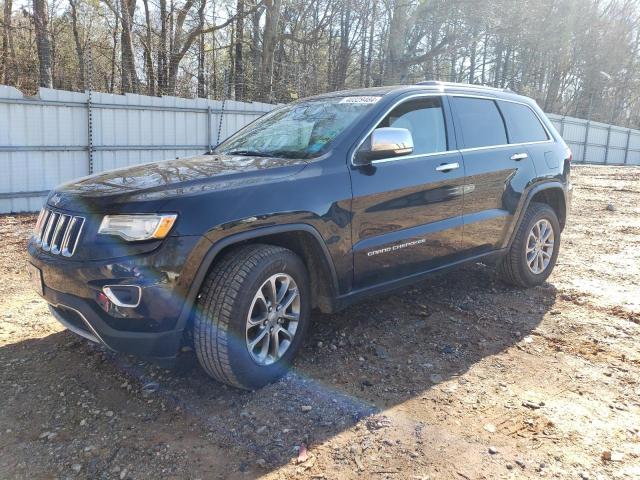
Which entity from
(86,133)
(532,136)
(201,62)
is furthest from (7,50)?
(532,136)

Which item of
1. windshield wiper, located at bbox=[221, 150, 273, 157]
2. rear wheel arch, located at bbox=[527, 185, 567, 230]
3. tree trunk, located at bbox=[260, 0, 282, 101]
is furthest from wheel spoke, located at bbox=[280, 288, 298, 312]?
tree trunk, located at bbox=[260, 0, 282, 101]

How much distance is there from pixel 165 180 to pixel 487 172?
2.68 metres

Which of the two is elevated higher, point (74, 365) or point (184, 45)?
point (184, 45)

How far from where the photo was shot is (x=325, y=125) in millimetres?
3762

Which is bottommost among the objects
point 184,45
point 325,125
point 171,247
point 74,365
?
point 74,365

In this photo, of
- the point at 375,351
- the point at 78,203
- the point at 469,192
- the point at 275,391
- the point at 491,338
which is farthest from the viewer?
the point at 469,192

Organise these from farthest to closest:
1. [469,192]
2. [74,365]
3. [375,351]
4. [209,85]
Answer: [209,85], [469,192], [375,351], [74,365]

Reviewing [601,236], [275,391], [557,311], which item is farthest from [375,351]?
[601,236]

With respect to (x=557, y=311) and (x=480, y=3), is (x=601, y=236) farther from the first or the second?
(x=480, y=3)

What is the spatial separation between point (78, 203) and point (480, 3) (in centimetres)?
2044

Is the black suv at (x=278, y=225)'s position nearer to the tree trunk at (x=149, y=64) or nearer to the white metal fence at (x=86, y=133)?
the white metal fence at (x=86, y=133)

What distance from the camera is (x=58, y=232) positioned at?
2918 mm

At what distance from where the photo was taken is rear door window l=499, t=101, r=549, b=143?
4875 mm

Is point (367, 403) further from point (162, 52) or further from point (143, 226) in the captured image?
point (162, 52)
